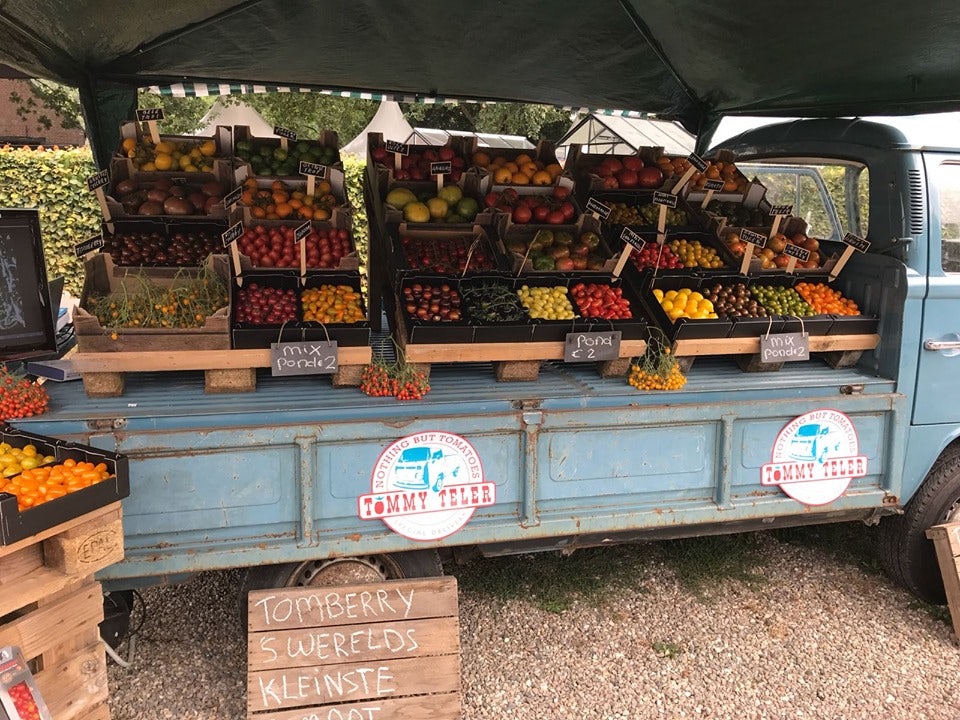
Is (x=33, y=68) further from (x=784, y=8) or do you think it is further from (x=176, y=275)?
(x=784, y=8)

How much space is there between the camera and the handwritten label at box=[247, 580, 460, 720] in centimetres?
317

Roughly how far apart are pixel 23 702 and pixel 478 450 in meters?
1.93

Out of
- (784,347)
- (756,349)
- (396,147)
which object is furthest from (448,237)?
(784,347)

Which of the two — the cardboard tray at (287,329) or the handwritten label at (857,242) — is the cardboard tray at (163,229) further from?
the handwritten label at (857,242)

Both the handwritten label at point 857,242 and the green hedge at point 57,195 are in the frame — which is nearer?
the handwritten label at point 857,242

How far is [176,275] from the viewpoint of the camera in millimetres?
3727

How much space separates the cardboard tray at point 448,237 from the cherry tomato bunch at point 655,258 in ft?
2.66

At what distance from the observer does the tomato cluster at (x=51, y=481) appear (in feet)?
7.89

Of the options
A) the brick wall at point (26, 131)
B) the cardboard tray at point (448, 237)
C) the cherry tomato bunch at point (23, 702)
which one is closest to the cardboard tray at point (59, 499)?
the cherry tomato bunch at point (23, 702)

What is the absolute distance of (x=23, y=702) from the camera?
2414 mm

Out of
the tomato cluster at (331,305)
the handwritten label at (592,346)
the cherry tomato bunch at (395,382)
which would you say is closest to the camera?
the cherry tomato bunch at (395,382)

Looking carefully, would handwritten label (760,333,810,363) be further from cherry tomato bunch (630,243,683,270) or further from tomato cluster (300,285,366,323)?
tomato cluster (300,285,366,323)

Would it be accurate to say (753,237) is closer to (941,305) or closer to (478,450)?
(941,305)

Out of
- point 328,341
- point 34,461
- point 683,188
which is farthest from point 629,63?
point 34,461
